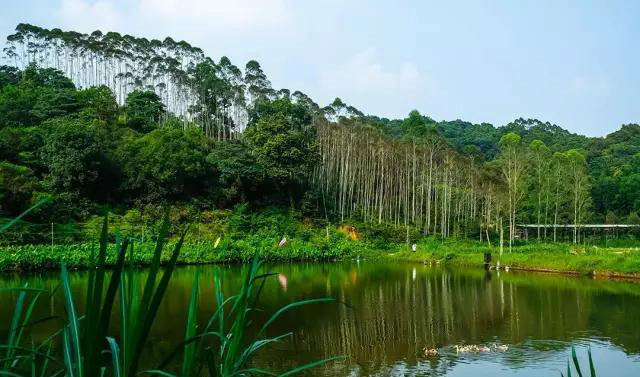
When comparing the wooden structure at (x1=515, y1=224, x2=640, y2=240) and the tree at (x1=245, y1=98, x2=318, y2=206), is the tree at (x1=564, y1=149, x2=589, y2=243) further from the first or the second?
the tree at (x1=245, y1=98, x2=318, y2=206)

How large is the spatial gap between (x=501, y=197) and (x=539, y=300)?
17468mm

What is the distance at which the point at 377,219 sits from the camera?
35.3 meters

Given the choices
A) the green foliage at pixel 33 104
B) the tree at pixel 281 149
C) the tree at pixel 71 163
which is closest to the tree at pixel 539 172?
the tree at pixel 281 149

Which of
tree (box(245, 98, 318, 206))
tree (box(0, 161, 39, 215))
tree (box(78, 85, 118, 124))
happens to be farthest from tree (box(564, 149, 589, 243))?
tree (box(0, 161, 39, 215))

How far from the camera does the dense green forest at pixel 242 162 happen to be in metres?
28.4

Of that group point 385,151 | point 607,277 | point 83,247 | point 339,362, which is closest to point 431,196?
point 385,151

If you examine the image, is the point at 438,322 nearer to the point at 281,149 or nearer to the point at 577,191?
the point at 281,149

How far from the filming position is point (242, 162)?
32312 millimetres

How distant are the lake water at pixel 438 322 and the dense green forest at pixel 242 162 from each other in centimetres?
970

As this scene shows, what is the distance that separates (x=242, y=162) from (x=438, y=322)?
21.9 metres

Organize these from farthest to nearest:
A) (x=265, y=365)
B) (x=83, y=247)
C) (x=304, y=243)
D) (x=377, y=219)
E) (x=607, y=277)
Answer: (x=377, y=219), (x=304, y=243), (x=83, y=247), (x=607, y=277), (x=265, y=365)

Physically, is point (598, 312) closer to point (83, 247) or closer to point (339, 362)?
point (339, 362)

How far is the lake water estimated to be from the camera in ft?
28.1

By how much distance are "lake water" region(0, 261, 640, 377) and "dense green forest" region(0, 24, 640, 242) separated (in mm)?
9704
